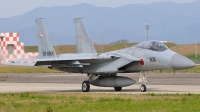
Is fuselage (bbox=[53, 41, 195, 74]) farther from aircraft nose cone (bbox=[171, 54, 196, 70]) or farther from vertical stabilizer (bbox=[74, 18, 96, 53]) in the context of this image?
vertical stabilizer (bbox=[74, 18, 96, 53])

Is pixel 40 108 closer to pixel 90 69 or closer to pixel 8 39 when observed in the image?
pixel 90 69

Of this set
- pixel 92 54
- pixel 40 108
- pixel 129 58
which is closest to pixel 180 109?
pixel 40 108

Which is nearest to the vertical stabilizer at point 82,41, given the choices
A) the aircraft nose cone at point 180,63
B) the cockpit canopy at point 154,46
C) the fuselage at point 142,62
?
the fuselage at point 142,62

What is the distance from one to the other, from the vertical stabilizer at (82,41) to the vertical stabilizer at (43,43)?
4.46 ft

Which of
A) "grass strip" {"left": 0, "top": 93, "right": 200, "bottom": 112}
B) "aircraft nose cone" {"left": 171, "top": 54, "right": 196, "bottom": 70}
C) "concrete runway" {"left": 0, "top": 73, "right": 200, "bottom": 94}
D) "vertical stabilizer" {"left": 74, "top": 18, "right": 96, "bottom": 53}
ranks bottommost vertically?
"grass strip" {"left": 0, "top": 93, "right": 200, "bottom": 112}

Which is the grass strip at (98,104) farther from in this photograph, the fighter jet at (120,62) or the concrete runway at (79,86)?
the concrete runway at (79,86)

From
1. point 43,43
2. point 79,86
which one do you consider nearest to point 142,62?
point 43,43

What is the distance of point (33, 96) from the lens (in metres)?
22.2

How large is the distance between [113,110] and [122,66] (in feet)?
30.3

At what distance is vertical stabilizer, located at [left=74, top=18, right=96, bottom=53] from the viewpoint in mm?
29000

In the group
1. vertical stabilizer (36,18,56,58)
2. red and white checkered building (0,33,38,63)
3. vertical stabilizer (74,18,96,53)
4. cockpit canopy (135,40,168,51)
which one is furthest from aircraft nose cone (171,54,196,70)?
red and white checkered building (0,33,38,63)

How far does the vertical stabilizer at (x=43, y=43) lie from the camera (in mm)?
28672

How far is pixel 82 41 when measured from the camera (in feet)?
95.6

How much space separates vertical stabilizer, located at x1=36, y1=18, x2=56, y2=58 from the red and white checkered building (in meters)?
10.7
